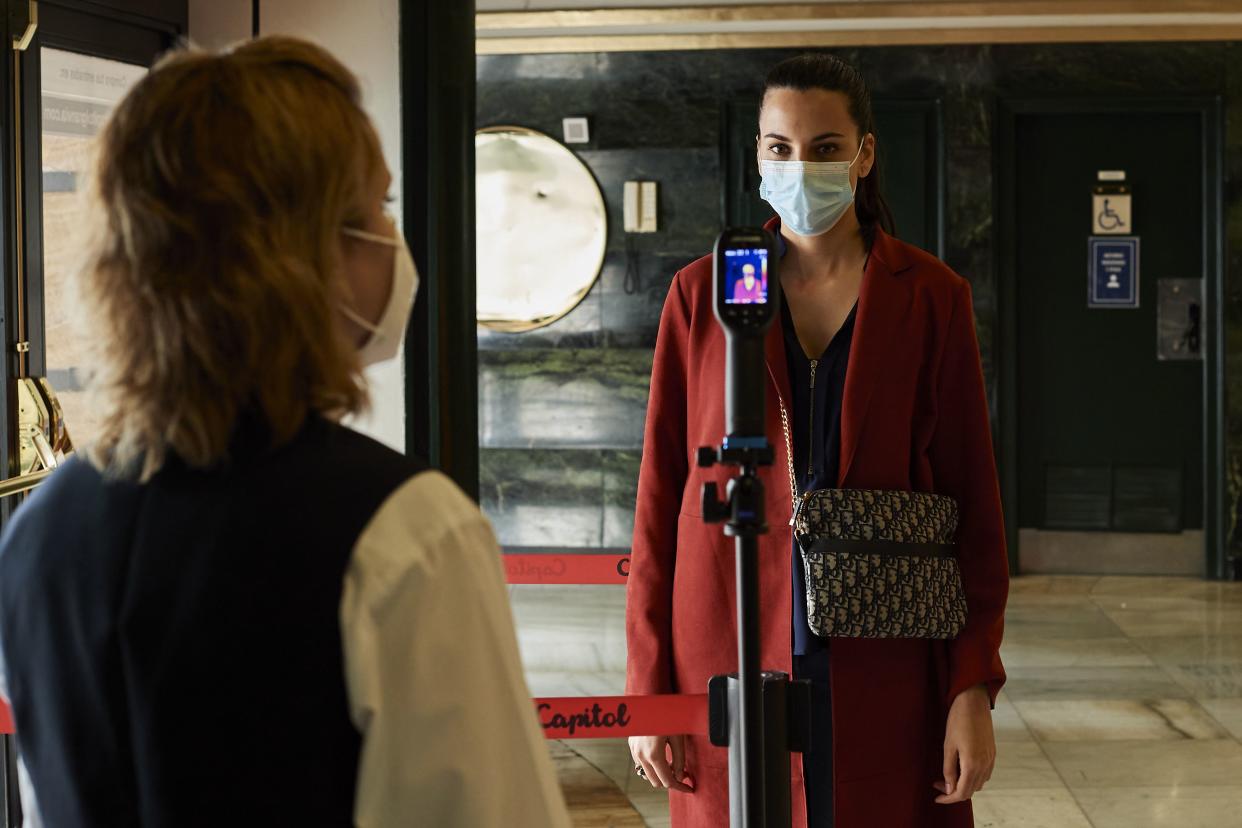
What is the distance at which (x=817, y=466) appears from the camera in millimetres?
1591

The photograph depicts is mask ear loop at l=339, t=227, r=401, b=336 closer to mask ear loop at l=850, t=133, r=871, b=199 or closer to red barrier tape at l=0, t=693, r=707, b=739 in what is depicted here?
red barrier tape at l=0, t=693, r=707, b=739

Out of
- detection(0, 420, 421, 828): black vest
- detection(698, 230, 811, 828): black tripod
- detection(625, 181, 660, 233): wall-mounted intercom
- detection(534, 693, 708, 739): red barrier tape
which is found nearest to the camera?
detection(0, 420, 421, 828): black vest

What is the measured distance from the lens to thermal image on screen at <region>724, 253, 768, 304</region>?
3.98ft

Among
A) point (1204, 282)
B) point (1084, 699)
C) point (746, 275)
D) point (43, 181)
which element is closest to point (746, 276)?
point (746, 275)

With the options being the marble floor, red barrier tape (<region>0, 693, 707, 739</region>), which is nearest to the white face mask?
red barrier tape (<region>0, 693, 707, 739</region>)

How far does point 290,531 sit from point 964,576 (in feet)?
3.53

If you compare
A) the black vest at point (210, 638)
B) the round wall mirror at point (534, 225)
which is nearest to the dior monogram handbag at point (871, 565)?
the black vest at point (210, 638)

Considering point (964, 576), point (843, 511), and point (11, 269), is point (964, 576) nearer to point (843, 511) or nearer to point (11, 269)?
point (843, 511)

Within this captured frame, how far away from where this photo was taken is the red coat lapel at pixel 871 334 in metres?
1.55

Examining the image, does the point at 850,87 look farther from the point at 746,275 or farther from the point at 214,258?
the point at 214,258

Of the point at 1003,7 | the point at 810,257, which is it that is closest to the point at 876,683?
the point at 810,257

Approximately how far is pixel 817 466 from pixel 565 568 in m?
1.45

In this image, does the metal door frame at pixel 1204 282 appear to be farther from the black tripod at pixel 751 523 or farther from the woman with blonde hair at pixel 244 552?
the woman with blonde hair at pixel 244 552

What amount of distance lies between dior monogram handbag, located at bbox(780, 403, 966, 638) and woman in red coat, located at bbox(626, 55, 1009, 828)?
40 millimetres
